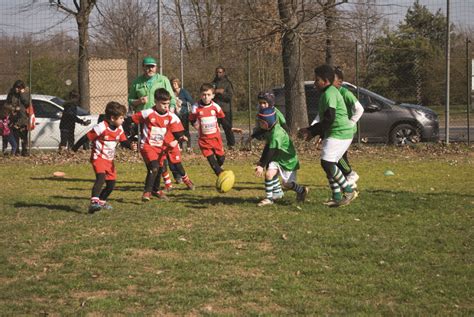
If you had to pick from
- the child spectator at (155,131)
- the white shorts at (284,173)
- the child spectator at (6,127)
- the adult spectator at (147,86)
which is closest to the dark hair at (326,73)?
the white shorts at (284,173)

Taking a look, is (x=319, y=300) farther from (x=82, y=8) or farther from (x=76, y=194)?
(x=82, y=8)

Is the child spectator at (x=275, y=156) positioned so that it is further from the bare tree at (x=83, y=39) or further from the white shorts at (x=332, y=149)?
the bare tree at (x=83, y=39)

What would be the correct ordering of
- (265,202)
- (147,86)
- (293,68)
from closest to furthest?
(265,202) → (147,86) → (293,68)

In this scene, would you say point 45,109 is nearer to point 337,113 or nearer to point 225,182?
point 225,182

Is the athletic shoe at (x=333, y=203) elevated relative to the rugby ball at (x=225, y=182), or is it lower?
lower

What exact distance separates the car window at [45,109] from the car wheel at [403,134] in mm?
8270

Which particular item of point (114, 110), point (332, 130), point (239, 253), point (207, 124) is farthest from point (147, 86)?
point (239, 253)

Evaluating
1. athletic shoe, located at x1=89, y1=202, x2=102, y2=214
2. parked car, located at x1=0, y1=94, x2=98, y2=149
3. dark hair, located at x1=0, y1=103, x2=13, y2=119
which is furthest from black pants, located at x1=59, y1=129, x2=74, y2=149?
athletic shoe, located at x1=89, y1=202, x2=102, y2=214

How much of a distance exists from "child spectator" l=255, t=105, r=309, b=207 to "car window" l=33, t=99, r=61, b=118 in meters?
10.4

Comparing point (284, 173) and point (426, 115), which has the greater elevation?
point (426, 115)

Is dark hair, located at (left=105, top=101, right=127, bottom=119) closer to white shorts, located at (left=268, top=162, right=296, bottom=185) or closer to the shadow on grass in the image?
the shadow on grass

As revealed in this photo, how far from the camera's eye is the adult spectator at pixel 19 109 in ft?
56.2

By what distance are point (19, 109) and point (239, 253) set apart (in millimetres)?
11322

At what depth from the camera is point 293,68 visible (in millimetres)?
19141
